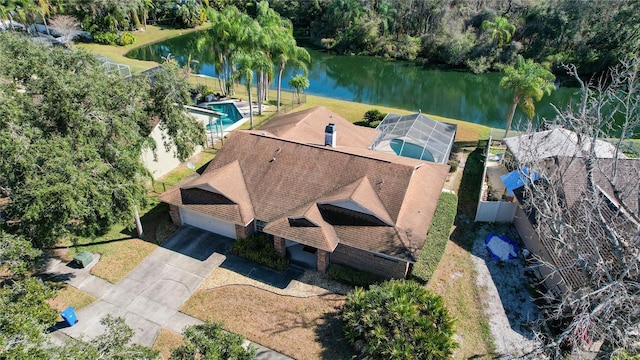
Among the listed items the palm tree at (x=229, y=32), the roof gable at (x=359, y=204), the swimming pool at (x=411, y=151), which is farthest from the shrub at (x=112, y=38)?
the roof gable at (x=359, y=204)

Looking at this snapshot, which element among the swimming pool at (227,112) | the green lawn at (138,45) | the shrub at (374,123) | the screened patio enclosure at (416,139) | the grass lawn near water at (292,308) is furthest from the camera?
the green lawn at (138,45)

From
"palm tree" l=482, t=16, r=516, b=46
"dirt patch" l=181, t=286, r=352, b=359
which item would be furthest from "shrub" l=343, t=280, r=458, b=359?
"palm tree" l=482, t=16, r=516, b=46

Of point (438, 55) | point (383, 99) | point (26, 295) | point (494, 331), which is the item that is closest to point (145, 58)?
point (383, 99)

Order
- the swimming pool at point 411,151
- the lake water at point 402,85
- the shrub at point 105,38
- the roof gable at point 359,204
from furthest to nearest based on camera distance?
1. the shrub at point 105,38
2. the lake water at point 402,85
3. the swimming pool at point 411,151
4. the roof gable at point 359,204

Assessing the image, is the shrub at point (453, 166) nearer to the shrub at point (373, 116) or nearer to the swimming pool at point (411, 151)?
the swimming pool at point (411, 151)

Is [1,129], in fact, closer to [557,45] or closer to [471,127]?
[471,127]

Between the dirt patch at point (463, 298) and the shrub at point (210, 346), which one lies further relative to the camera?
the dirt patch at point (463, 298)

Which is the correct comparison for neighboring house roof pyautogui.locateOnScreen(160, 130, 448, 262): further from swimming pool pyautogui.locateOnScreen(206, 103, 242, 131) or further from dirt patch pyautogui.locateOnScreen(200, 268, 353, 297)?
swimming pool pyautogui.locateOnScreen(206, 103, 242, 131)
